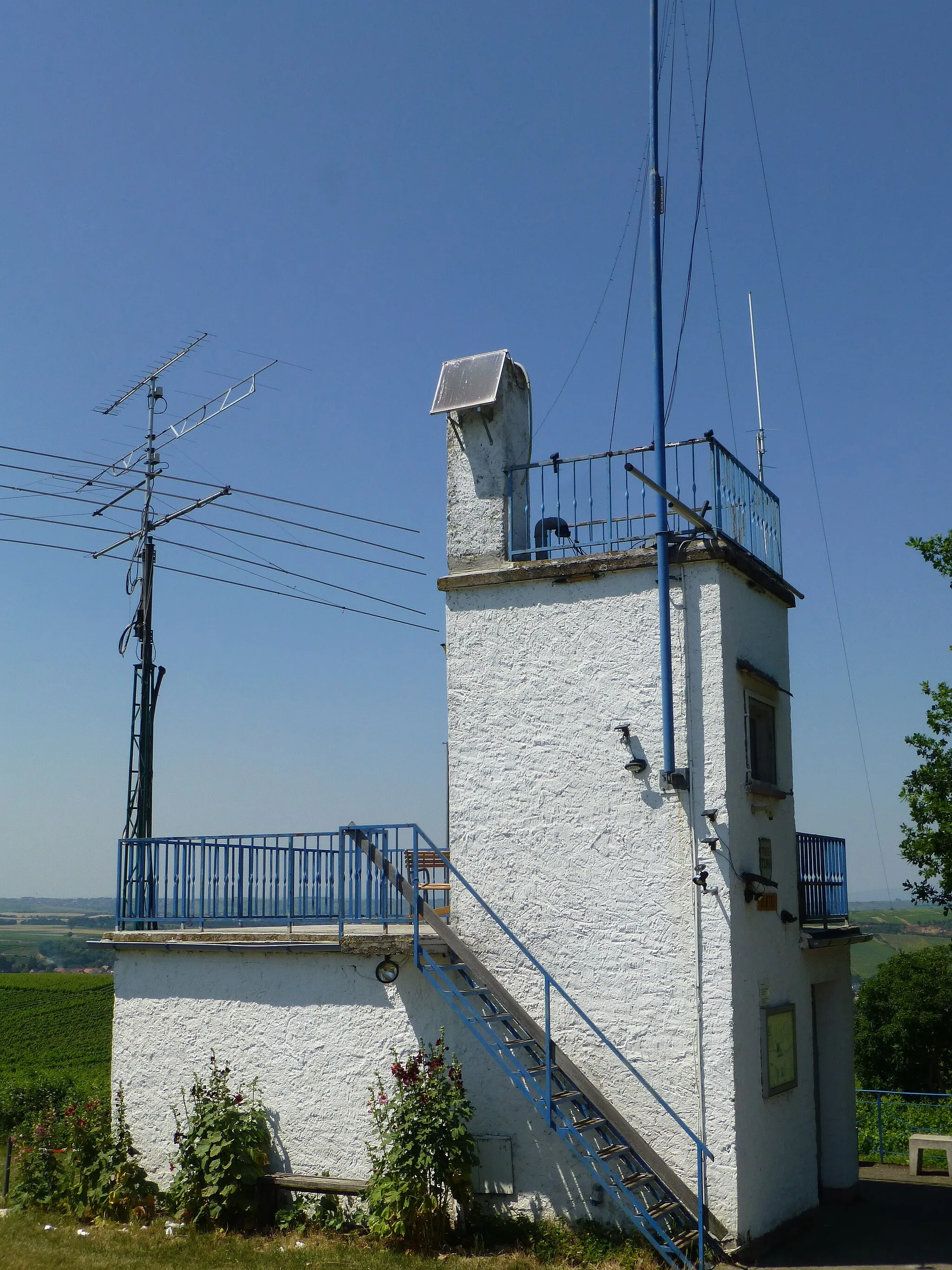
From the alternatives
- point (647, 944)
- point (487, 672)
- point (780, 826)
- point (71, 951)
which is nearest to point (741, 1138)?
point (647, 944)

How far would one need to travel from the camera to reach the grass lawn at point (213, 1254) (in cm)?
962

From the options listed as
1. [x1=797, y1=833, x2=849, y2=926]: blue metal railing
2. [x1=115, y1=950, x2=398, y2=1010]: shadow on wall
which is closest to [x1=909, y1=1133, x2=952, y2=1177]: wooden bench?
[x1=797, y1=833, x2=849, y2=926]: blue metal railing

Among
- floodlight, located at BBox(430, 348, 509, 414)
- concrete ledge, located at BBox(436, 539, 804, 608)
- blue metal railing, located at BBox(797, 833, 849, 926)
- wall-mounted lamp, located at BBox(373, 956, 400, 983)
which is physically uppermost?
floodlight, located at BBox(430, 348, 509, 414)

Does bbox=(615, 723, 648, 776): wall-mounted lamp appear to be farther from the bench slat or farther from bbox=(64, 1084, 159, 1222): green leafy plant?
bbox=(64, 1084, 159, 1222): green leafy plant

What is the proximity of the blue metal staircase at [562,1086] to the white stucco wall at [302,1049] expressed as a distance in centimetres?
33

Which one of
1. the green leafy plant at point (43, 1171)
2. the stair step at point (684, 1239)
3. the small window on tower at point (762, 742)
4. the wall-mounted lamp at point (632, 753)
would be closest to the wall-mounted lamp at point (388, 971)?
the wall-mounted lamp at point (632, 753)

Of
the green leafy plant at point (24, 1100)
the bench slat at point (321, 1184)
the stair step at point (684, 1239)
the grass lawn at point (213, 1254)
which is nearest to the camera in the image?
the stair step at point (684, 1239)

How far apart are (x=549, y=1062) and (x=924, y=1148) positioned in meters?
7.49

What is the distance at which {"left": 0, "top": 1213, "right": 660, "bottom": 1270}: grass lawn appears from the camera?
9.62 m

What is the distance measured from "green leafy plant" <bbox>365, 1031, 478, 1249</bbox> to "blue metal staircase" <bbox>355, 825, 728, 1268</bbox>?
2.14ft

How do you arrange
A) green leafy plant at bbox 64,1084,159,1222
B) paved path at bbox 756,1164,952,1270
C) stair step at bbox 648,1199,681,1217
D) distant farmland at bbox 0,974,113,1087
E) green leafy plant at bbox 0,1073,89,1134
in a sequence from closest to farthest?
1. stair step at bbox 648,1199,681,1217
2. paved path at bbox 756,1164,952,1270
3. green leafy plant at bbox 64,1084,159,1222
4. green leafy plant at bbox 0,1073,89,1134
5. distant farmland at bbox 0,974,113,1087

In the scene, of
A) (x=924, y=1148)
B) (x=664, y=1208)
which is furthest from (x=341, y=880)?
(x=924, y=1148)

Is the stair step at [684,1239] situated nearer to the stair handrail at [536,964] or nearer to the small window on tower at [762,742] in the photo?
the stair handrail at [536,964]

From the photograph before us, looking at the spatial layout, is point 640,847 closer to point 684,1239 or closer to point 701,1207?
point 701,1207
